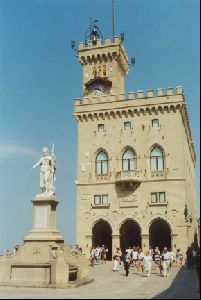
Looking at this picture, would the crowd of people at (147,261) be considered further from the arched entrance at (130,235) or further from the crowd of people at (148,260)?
the arched entrance at (130,235)

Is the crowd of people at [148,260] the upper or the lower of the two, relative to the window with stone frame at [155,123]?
lower

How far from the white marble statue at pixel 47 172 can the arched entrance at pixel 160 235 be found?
23.0 m

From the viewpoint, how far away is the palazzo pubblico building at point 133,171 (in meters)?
39.2

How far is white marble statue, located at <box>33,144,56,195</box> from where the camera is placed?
67.9ft

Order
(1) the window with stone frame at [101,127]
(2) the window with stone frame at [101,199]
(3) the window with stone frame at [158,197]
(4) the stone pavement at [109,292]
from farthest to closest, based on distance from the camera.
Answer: (1) the window with stone frame at [101,127] < (2) the window with stone frame at [101,199] < (3) the window with stone frame at [158,197] < (4) the stone pavement at [109,292]

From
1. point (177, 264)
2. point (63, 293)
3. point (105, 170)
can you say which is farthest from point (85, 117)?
point (63, 293)

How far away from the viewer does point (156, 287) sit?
18.7 metres

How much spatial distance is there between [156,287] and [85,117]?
2738 cm

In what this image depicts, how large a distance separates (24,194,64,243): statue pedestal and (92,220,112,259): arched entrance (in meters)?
21.1

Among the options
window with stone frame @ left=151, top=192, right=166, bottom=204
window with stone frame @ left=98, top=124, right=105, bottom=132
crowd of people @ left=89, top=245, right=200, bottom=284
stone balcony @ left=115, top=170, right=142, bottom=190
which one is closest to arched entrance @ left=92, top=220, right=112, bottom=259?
crowd of people @ left=89, top=245, right=200, bottom=284

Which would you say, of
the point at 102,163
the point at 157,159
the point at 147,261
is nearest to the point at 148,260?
the point at 147,261

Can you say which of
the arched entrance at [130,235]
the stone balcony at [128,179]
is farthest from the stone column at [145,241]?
the stone balcony at [128,179]

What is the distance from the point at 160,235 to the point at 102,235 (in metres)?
6.37

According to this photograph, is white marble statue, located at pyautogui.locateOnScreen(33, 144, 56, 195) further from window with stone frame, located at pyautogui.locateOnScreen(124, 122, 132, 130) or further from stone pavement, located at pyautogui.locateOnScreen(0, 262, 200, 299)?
window with stone frame, located at pyautogui.locateOnScreen(124, 122, 132, 130)
